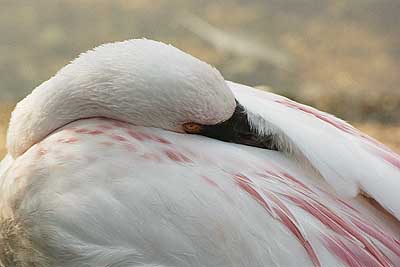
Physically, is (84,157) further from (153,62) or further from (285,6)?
(285,6)

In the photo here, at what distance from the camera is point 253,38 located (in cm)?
288

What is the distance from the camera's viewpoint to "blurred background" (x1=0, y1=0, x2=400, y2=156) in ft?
9.23

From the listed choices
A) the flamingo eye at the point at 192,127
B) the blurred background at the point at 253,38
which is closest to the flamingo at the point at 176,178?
the flamingo eye at the point at 192,127

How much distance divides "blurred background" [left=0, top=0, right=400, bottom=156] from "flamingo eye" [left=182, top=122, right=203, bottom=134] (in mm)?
1594

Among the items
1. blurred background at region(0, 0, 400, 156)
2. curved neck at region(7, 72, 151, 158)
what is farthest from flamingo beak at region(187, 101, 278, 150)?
blurred background at region(0, 0, 400, 156)

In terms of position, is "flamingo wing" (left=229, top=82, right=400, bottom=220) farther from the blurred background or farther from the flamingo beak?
the blurred background

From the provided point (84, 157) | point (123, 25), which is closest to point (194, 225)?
point (84, 157)

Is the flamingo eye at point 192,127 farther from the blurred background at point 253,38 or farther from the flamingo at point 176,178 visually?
the blurred background at point 253,38

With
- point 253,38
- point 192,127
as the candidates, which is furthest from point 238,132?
point 253,38

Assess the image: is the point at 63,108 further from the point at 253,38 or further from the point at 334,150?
the point at 253,38

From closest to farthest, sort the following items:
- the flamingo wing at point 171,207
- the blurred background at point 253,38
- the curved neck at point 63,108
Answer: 1. the flamingo wing at point 171,207
2. the curved neck at point 63,108
3. the blurred background at point 253,38

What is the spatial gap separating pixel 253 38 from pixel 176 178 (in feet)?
5.98

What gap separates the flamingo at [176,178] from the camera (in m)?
1.09

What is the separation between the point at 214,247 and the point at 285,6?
1.92 meters
